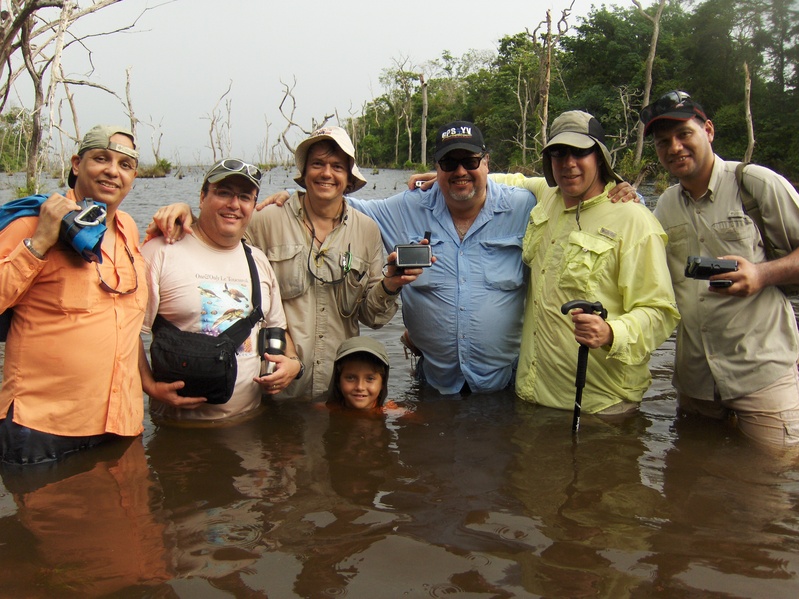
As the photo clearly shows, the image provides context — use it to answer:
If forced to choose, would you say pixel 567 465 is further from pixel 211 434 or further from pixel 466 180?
pixel 211 434

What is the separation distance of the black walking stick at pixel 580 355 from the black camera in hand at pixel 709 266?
642 mm

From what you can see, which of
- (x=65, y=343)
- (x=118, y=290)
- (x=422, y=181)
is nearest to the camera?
(x=65, y=343)

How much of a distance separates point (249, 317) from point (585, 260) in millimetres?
2444

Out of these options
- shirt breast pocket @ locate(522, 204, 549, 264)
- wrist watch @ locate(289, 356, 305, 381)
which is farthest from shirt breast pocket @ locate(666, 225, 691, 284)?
wrist watch @ locate(289, 356, 305, 381)

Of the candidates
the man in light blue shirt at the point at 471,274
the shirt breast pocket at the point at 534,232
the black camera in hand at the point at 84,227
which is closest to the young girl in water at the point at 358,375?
the man in light blue shirt at the point at 471,274

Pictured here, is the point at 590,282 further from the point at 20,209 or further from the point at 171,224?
the point at 20,209

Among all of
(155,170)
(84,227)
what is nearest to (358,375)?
(84,227)

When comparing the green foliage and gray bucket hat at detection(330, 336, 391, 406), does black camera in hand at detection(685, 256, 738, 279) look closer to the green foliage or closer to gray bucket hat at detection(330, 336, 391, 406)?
gray bucket hat at detection(330, 336, 391, 406)

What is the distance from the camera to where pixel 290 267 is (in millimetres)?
5109

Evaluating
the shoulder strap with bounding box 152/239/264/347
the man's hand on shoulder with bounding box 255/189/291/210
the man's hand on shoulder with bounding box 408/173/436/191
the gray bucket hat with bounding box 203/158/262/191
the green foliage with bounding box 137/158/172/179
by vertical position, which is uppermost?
the green foliage with bounding box 137/158/172/179

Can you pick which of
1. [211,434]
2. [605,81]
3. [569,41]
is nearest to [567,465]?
[211,434]

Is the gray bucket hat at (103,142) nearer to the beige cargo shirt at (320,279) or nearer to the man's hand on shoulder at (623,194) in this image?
the beige cargo shirt at (320,279)

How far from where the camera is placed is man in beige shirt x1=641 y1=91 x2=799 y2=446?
14.3ft

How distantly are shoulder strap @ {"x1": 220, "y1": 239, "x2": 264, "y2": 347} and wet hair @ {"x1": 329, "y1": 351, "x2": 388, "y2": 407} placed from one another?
89 centimetres
